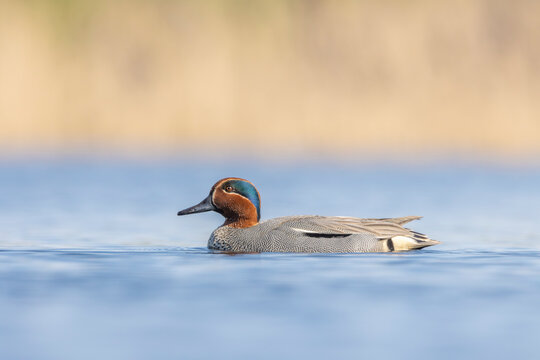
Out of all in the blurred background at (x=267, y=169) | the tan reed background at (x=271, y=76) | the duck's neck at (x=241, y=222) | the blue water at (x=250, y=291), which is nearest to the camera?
the blue water at (x=250, y=291)

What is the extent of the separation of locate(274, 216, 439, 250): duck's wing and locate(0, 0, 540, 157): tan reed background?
49.3ft

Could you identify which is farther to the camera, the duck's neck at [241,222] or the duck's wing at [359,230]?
the duck's neck at [241,222]

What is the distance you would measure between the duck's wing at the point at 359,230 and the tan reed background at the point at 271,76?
49.3 ft

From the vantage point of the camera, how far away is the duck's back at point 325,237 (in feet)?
31.3

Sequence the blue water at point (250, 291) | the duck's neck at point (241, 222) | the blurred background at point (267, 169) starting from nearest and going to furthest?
1. the blue water at point (250, 291)
2. the blurred background at point (267, 169)
3. the duck's neck at point (241, 222)

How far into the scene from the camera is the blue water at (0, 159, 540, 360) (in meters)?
5.80

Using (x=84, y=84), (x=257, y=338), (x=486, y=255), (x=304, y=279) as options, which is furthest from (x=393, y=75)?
(x=257, y=338)

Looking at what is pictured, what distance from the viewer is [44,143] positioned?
26531 millimetres

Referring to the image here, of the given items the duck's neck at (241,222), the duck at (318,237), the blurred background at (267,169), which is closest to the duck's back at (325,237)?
the duck at (318,237)

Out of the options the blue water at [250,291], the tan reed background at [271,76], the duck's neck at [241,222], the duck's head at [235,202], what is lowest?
the blue water at [250,291]

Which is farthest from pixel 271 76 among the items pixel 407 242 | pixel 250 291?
pixel 250 291

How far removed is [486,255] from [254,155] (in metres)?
17.3

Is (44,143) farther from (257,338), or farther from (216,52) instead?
(257,338)

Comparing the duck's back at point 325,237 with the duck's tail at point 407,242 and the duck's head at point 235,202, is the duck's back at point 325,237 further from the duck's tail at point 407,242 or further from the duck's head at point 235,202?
the duck's head at point 235,202
